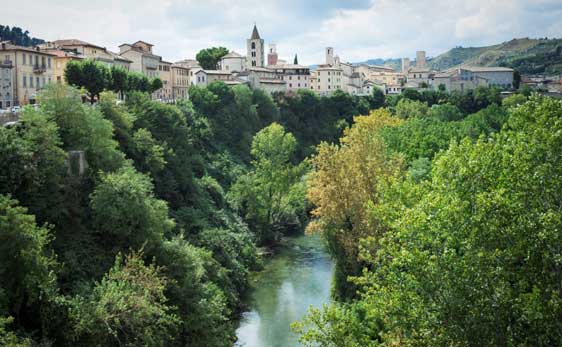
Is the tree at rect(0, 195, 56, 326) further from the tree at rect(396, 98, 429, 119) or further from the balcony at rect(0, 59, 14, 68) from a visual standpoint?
the tree at rect(396, 98, 429, 119)

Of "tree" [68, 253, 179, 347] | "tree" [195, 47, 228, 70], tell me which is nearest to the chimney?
"tree" [195, 47, 228, 70]

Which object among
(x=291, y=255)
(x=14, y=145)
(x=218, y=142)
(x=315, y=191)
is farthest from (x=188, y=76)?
(x=14, y=145)

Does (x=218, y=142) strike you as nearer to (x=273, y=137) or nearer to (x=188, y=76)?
(x=273, y=137)

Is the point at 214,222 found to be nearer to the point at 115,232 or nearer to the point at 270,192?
the point at 270,192

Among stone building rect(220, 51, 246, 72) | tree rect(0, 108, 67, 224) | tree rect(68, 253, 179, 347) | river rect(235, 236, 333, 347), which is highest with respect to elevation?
stone building rect(220, 51, 246, 72)

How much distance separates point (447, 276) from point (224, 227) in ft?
110

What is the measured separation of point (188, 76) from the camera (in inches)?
4011

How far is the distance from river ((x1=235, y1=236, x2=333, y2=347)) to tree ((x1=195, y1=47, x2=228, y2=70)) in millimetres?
63641

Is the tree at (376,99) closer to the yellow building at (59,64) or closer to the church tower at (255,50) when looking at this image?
the church tower at (255,50)

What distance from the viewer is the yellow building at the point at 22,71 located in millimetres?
56500

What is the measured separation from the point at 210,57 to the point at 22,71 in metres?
56.3

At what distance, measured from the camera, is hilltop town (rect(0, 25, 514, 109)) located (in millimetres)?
58000

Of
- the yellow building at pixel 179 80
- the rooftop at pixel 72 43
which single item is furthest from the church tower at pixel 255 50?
the rooftop at pixel 72 43

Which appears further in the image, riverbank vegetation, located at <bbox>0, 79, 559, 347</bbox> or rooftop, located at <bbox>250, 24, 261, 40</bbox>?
rooftop, located at <bbox>250, 24, 261, 40</bbox>
